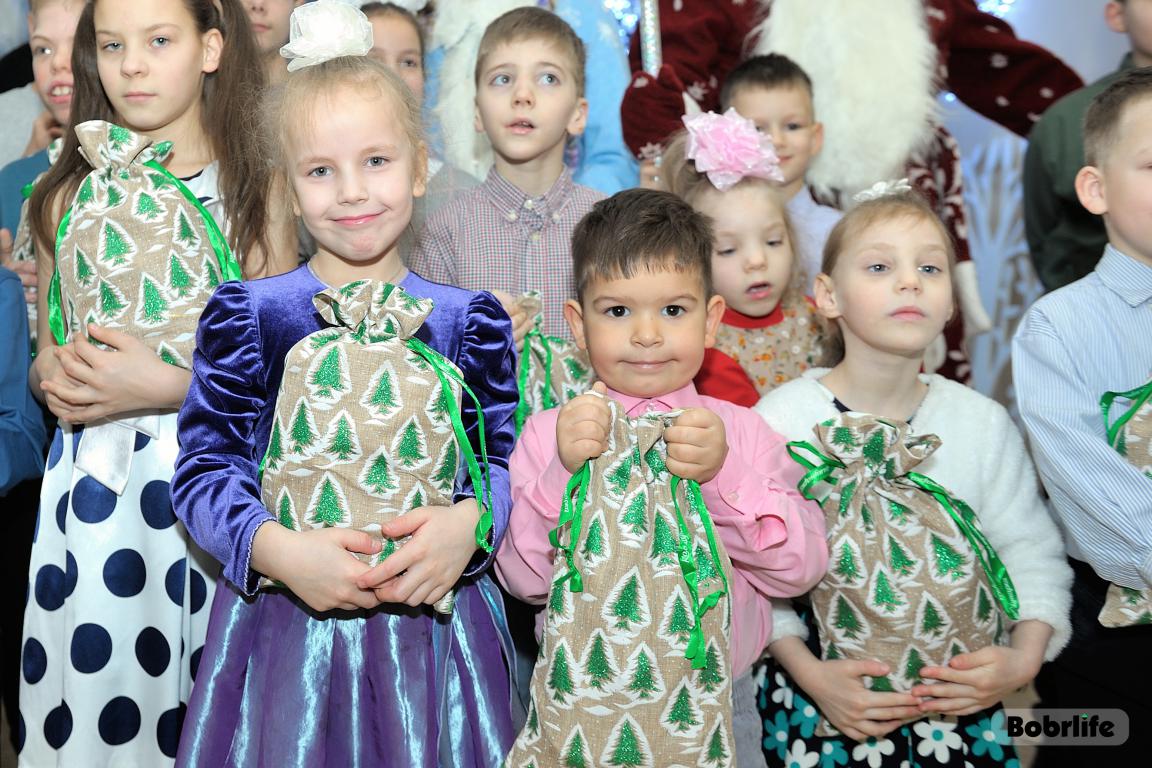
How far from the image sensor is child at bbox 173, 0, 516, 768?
5.98 feet

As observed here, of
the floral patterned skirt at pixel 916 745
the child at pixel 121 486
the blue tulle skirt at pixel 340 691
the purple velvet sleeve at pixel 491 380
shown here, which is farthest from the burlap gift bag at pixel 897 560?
the child at pixel 121 486

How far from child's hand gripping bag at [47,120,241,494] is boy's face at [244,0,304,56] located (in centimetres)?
95

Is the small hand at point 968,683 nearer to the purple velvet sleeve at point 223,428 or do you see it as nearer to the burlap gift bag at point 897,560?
the burlap gift bag at point 897,560

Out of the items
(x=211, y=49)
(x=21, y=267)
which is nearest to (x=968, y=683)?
(x=211, y=49)

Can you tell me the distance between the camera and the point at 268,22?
119 inches

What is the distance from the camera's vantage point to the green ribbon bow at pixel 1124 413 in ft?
6.89

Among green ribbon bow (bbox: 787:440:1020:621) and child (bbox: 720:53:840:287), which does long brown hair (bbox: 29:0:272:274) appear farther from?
child (bbox: 720:53:840:287)

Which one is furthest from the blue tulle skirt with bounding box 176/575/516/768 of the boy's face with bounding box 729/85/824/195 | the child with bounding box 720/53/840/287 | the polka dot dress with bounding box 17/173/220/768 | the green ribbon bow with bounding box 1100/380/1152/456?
the boy's face with bounding box 729/85/824/195

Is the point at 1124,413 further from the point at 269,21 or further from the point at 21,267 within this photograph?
the point at 21,267

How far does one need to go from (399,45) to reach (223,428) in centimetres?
139

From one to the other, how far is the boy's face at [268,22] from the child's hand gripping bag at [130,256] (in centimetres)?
95

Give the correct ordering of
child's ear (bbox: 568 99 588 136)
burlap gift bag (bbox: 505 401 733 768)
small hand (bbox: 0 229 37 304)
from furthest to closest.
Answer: child's ear (bbox: 568 99 588 136) < small hand (bbox: 0 229 37 304) < burlap gift bag (bbox: 505 401 733 768)

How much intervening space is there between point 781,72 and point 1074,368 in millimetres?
1331

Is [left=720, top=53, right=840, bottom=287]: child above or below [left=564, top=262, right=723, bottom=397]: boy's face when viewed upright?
above
